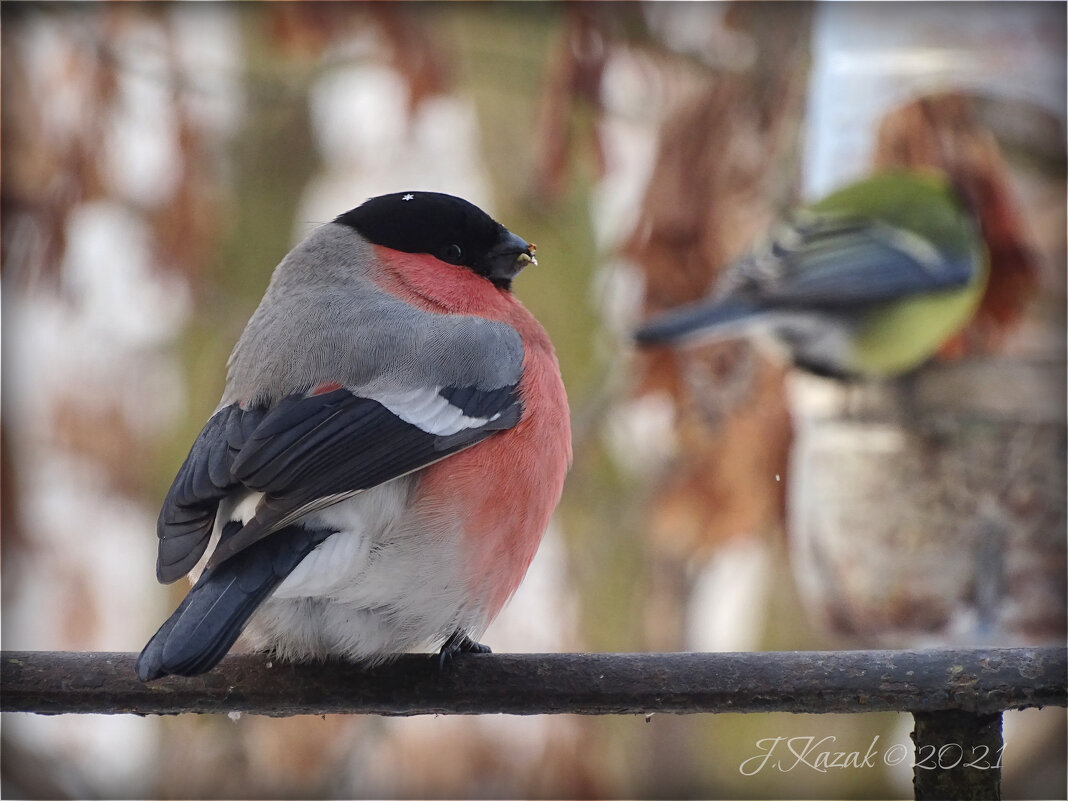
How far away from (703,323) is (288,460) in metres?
1.30

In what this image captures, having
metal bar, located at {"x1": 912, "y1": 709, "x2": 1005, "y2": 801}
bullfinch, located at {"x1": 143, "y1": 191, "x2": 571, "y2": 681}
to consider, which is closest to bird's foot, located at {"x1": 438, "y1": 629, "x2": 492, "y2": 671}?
bullfinch, located at {"x1": 143, "y1": 191, "x2": 571, "y2": 681}

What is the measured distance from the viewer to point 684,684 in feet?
4.05

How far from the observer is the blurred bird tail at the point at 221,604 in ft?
3.44

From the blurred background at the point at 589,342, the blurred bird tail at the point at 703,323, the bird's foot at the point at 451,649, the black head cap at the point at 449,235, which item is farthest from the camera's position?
the blurred background at the point at 589,342

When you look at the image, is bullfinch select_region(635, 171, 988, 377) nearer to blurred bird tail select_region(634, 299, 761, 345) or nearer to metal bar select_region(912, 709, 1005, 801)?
blurred bird tail select_region(634, 299, 761, 345)

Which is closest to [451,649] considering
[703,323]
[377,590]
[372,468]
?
[377,590]

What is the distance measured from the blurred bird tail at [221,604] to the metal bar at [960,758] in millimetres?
750

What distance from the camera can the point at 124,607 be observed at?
3.23 meters

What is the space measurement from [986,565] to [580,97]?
1.53 m

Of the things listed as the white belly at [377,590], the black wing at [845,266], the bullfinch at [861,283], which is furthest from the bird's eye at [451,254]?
the black wing at [845,266]

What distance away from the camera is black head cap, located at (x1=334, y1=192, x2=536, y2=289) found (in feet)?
5.62

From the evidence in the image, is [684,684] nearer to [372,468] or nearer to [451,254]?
[372,468]

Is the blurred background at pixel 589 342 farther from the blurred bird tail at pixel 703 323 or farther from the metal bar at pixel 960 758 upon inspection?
the metal bar at pixel 960 758

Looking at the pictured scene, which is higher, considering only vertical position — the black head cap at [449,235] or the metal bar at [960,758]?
the black head cap at [449,235]
